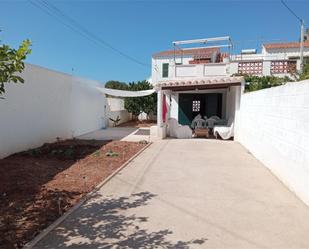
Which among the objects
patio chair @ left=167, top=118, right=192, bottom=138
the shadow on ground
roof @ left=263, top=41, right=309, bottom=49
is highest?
roof @ left=263, top=41, right=309, bottom=49

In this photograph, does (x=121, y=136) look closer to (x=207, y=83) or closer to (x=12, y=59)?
(x=207, y=83)

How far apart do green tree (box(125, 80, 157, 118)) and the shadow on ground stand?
21.8 meters

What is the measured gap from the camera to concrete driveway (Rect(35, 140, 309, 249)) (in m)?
4.12

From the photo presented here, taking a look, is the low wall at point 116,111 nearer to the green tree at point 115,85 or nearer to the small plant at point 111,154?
the small plant at point 111,154

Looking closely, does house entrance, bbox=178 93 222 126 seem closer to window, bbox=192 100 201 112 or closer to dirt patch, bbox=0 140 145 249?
window, bbox=192 100 201 112

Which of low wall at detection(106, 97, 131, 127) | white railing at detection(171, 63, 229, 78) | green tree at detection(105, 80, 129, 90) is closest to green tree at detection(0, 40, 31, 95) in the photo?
white railing at detection(171, 63, 229, 78)

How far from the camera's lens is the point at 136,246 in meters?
3.96

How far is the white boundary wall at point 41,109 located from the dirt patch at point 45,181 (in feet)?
2.30

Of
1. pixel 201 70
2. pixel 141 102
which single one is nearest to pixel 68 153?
pixel 201 70

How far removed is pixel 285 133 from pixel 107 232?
16.7 ft

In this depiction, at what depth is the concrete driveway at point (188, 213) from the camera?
4121 millimetres

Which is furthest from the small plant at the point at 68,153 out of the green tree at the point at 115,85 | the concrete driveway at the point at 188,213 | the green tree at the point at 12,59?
the green tree at the point at 115,85

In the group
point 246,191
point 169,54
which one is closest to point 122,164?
point 246,191

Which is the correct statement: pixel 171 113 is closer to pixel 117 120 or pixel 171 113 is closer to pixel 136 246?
pixel 117 120
